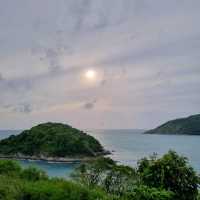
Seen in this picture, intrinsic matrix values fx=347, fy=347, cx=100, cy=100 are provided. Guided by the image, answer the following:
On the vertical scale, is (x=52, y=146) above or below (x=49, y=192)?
above

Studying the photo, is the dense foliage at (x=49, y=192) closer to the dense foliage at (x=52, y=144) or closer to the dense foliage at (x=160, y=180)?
the dense foliage at (x=160, y=180)

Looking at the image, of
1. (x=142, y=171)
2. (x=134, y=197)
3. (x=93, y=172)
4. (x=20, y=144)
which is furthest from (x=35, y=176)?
(x=20, y=144)

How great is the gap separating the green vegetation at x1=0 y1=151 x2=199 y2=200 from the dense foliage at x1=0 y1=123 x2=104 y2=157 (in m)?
76.5

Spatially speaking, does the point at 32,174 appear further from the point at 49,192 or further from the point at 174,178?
the point at 174,178

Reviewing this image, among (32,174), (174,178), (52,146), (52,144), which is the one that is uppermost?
(52,144)

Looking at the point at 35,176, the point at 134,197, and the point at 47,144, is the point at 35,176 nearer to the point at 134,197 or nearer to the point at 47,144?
the point at 134,197

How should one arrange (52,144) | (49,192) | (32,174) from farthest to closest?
(52,144)
(32,174)
(49,192)

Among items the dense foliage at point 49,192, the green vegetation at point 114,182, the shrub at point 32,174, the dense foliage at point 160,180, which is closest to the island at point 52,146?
the shrub at point 32,174

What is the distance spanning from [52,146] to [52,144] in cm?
118

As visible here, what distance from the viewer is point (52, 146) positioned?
107500 millimetres

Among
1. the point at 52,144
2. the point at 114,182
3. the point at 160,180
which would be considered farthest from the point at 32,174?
the point at 52,144

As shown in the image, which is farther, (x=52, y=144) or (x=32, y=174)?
(x=52, y=144)

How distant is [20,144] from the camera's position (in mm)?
114062

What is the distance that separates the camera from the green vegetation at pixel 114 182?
17.8 m
